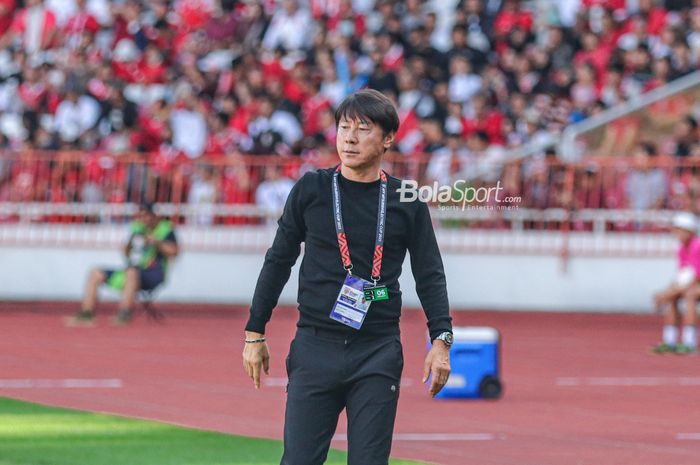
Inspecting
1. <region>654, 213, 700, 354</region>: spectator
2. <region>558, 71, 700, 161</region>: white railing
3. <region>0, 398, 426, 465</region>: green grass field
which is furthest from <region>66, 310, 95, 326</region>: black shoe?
<region>0, 398, 426, 465</region>: green grass field

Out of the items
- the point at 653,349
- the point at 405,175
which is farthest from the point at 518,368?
the point at 405,175

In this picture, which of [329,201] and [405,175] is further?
[405,175]

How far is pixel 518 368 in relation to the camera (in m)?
15.7

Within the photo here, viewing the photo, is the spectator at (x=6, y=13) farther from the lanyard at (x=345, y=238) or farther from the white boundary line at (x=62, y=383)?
the lanyard at (x=345, y=238)

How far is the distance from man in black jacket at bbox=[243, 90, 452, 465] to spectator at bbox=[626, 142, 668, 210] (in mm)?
14819

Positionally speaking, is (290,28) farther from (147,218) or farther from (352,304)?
(352,304)

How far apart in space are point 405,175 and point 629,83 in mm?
3907

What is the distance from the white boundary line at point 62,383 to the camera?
518 inches

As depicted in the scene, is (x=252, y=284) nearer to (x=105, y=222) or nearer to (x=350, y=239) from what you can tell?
(x=105, y=222)

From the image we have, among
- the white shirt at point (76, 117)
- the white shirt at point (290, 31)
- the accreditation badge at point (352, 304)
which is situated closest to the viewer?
the accreditation badge at point (352, 304)

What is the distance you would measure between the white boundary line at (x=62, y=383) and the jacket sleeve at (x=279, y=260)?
280 inches

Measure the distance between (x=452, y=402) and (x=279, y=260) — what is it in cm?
681
